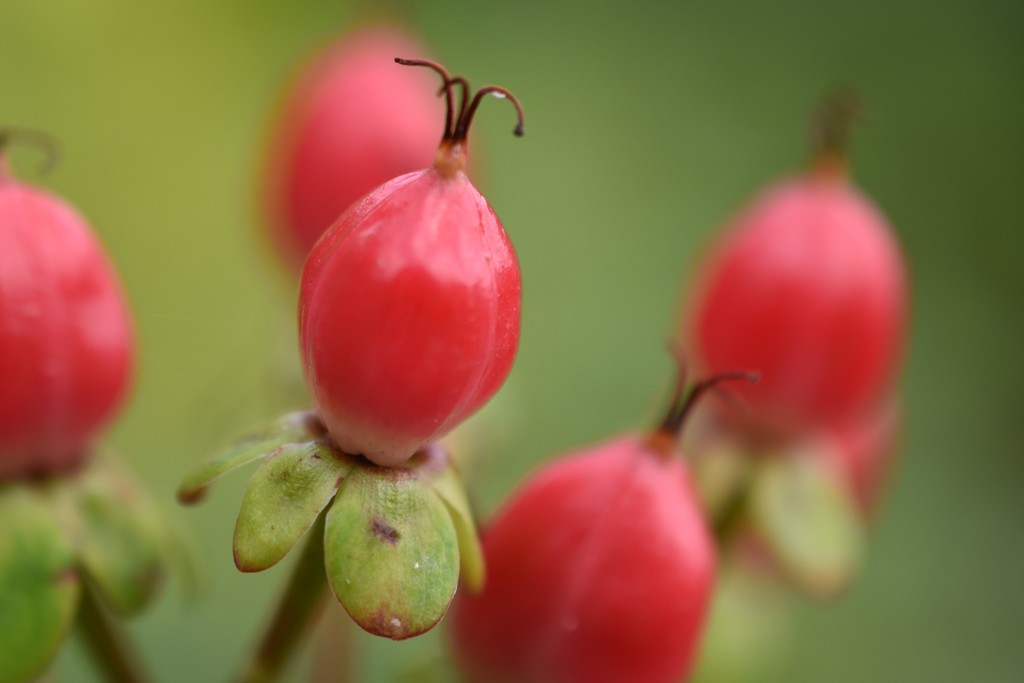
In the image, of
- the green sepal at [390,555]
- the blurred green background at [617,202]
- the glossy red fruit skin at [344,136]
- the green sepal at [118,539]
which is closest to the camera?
the green sepal at [390,555]

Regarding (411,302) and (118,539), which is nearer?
(411,302)

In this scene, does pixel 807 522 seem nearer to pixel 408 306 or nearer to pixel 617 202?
pixel 408 306

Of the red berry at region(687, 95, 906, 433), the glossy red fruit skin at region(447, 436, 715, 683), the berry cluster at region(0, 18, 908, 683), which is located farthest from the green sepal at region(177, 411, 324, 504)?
the red berry at region(687, 95, 906, 433)

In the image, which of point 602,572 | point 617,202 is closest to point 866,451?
point 602,572

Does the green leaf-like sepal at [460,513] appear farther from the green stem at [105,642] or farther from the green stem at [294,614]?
the green stem at [105,642]

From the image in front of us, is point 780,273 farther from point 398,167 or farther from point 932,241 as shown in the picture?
point 932,241

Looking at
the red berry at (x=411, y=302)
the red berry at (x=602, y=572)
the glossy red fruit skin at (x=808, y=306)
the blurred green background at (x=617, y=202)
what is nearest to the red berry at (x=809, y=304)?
the glossy red fruit skin at (x=808, y=306)

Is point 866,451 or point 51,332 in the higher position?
point 51,332
